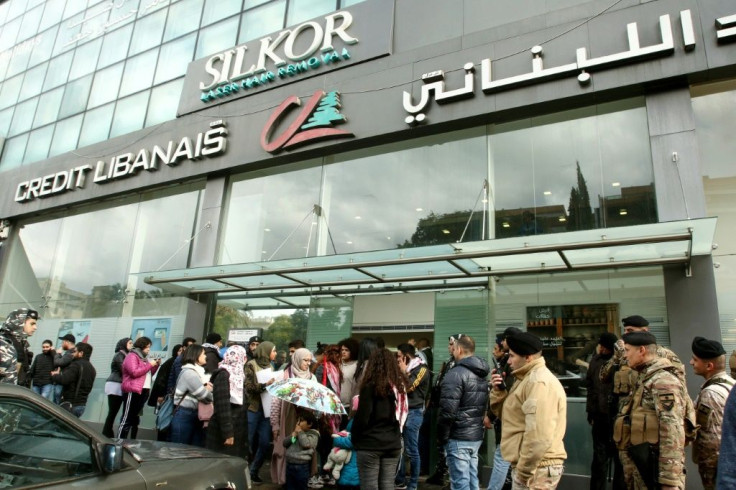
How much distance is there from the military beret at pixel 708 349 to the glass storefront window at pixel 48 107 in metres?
18.4

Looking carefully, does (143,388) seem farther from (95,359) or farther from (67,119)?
(67,119)

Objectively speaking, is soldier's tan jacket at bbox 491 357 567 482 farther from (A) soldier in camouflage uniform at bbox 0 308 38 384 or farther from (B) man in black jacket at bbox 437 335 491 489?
(A) soldier in camouflage uniform at bbox 0 308 38 384

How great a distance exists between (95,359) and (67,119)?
8120mm

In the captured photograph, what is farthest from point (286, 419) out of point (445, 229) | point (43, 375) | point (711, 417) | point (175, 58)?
point (175, 58)

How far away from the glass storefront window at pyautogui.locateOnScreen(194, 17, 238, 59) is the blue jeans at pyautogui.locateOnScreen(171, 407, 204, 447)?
989 centimetres

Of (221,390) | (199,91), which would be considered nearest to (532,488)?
(221,390)

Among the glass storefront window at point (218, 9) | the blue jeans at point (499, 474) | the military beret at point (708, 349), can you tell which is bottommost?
the blue jeans at point (499, 474)

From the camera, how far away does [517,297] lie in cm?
820

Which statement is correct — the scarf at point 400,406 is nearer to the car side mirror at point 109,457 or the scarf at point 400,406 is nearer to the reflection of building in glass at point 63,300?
the car side mirror at point 109,457

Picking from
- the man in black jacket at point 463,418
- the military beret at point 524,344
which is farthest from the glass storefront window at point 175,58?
the military beret at point 524,344

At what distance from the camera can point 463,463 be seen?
5371mm

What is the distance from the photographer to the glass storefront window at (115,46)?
15.6 meters

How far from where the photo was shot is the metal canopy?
6457 millimetres

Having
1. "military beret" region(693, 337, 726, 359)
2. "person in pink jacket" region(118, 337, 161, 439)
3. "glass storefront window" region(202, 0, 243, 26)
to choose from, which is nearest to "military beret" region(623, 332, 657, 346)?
"military beret" region(693, 337, 726, 359)
